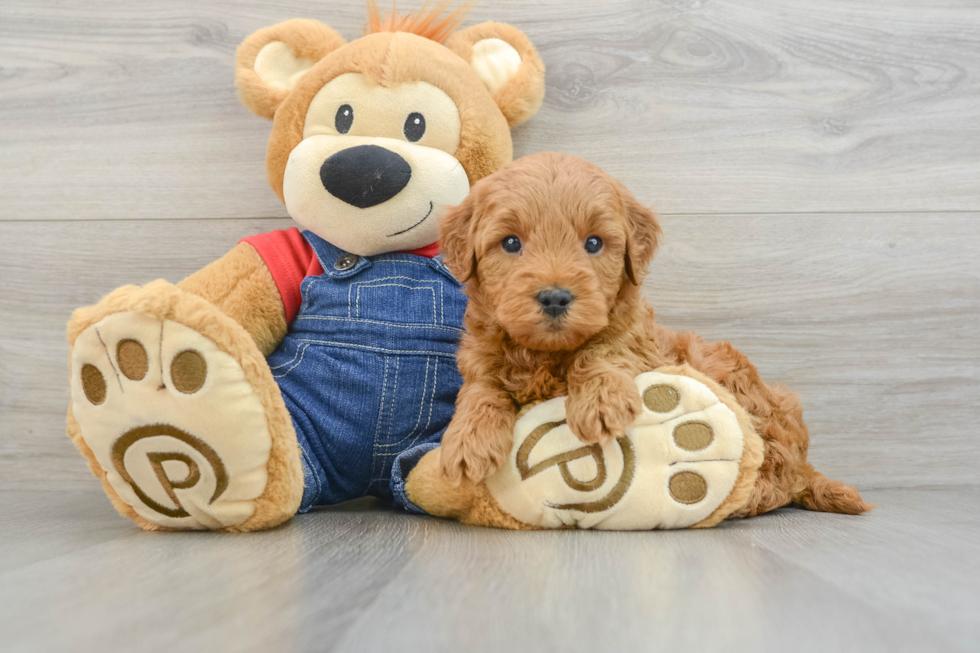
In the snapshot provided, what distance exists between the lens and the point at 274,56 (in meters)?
1.32

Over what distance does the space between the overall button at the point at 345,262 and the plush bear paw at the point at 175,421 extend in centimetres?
32

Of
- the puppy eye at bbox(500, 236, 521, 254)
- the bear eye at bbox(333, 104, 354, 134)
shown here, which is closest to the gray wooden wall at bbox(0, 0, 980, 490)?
the bear eye at bbox(333, 104, 354, 134)

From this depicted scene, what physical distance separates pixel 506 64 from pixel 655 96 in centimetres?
38

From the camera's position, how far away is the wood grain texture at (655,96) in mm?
1498

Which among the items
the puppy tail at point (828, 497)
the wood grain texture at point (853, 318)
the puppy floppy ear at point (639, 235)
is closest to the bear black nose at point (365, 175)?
the puppy floppy ear at point (639, 235)

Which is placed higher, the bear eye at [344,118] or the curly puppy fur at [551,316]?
the bear eye at [344,118]

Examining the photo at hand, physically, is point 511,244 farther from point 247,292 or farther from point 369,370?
point 247,292

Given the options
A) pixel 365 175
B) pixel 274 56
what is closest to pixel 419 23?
pixel 274 56

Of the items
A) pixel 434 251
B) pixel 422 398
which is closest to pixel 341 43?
pixel 434 251

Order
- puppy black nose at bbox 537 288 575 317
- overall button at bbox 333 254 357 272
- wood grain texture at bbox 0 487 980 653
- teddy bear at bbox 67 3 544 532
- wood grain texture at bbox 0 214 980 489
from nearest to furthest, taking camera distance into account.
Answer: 1. wood grain texture at bbox 0 487 980 653
2. puppy black nose at bbox 537 288 575 317
3. teddy bear at bbox 67 3 544 532
4. overall button at bbox 333 254 357 272
5. wood grain texture at bbox 0 214 980 489

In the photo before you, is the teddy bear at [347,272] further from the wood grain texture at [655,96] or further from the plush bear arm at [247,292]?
the wood grain texture at [655,96]

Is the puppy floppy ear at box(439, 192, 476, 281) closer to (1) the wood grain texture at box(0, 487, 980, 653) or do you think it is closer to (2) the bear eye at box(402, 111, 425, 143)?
(2) the bear eye at box(402, 111, 425, 143)

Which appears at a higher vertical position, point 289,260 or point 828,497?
point 289,260

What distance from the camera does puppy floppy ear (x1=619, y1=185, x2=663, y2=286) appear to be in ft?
3.23
